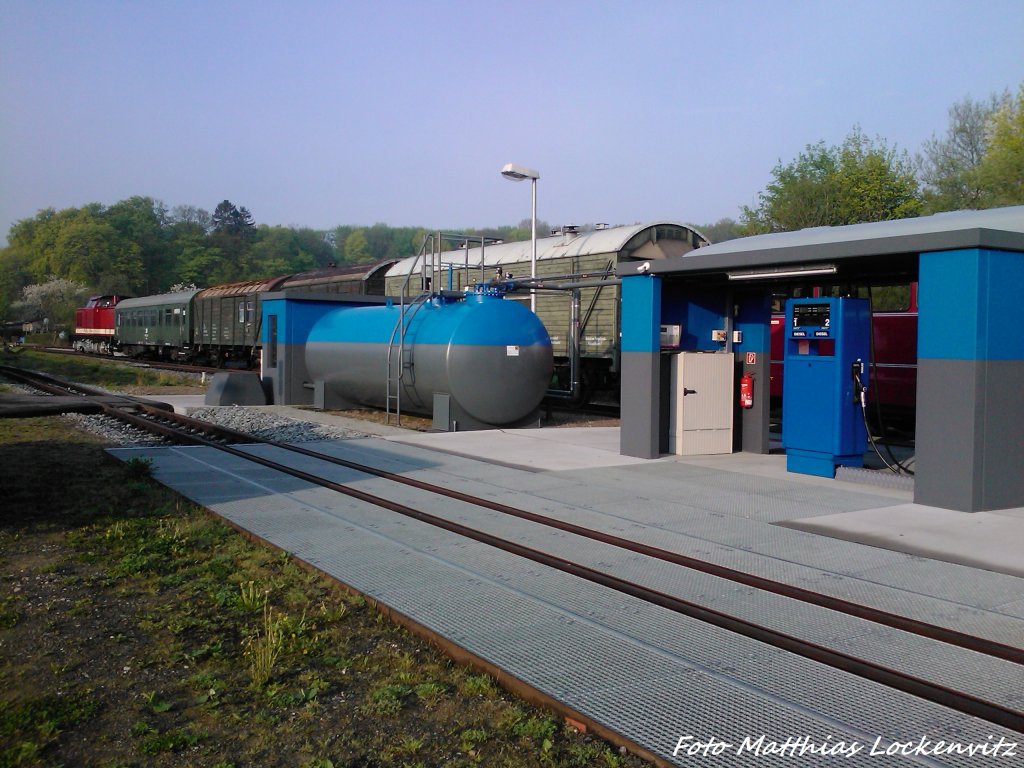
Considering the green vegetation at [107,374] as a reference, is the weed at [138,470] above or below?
below

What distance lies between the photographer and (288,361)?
20.3 metres

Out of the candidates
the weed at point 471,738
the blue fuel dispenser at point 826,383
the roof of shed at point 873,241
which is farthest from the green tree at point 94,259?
the weed at point 471,738

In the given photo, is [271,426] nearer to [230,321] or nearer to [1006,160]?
[230,321]

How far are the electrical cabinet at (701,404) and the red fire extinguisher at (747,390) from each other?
30 centimetres

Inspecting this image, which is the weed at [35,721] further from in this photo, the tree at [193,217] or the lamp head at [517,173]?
the tree at [193,217]

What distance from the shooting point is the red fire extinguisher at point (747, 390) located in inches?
516

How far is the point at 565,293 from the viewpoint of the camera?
1997 centimetres

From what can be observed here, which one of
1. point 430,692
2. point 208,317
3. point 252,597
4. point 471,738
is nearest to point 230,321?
point 208,317

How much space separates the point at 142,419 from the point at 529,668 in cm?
1303

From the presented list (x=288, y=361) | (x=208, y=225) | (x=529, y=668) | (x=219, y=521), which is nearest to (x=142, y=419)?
(x=288, y=361)

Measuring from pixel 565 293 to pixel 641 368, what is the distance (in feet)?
26.3

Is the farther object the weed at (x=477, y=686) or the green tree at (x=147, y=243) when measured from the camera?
the green tree at (x=147, y=243)

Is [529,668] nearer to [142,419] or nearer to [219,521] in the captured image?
[219,521]

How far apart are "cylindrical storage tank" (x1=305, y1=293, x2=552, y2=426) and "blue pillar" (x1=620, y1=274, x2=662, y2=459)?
10.9 feet
